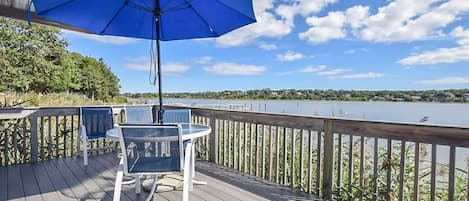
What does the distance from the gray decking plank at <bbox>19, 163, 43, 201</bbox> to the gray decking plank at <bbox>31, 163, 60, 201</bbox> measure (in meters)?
0.04

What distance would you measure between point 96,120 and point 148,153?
2.47 m

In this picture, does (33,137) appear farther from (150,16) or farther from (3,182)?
(150,16)

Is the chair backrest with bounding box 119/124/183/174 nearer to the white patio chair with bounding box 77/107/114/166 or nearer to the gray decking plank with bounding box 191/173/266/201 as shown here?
the gray decking plank with bounding box 191/173/266/201

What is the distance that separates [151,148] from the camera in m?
2.58

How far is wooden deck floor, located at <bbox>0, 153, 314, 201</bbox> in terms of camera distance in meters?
3.18

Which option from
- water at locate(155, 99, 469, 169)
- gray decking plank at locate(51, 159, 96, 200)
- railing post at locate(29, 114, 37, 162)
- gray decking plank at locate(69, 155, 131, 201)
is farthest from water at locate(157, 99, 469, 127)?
railing post at locate(29, 114, 37, 162)

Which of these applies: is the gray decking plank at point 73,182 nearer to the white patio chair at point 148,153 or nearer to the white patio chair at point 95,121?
the white patio chair at point 95,121

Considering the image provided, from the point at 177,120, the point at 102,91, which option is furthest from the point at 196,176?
the point at 102,91

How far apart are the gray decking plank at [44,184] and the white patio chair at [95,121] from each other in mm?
550

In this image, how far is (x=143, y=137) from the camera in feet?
8.18

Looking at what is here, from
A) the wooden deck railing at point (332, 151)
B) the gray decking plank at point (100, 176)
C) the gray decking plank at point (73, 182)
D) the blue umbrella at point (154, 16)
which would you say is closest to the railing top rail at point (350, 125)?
the wooden deck railing at point (332, 151)

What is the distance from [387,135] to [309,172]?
0.96m

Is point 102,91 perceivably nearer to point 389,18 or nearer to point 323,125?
point 389,18

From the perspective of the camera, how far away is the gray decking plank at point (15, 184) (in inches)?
124
